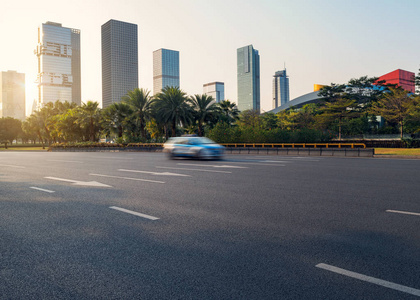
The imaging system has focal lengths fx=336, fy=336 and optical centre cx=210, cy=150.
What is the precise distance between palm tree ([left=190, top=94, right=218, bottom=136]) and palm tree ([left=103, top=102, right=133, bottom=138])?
12.2 metres

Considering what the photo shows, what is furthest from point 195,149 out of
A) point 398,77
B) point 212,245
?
point 398,77

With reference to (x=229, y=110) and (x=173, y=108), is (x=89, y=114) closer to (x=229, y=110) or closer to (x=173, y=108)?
(x=173, y=108)

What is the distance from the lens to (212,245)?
4250 millimetres

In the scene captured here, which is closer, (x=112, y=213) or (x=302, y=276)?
(x=302, y=276)

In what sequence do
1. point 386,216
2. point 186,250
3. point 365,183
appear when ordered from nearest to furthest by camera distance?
point 186,250
point 386,216
point 365,183

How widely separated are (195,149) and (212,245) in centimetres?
1670

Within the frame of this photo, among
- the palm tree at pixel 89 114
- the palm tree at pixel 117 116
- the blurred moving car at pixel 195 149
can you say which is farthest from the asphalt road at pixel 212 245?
the palm tree at pixel 89 114

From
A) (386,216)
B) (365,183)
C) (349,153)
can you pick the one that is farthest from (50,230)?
(349,153)

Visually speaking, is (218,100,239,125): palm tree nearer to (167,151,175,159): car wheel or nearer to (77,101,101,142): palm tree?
(77,101,101,142): palm tree

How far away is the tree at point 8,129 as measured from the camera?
10383 cm

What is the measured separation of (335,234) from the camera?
4.68 metres

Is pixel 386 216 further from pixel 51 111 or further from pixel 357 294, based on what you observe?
pixel 51 111

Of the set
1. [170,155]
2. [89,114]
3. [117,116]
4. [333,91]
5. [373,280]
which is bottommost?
[373,280]

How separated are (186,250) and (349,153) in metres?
25.4
